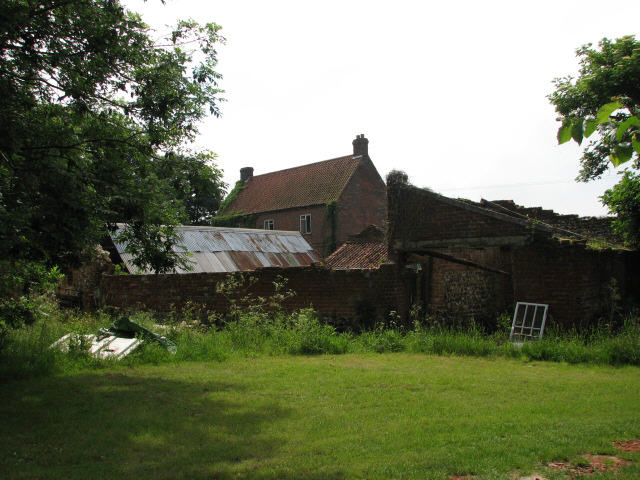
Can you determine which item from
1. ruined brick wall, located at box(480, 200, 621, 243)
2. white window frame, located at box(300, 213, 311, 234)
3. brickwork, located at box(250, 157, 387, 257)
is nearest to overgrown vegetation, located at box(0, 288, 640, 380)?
ruined brick wall, located at box(480, 200, 621, 243)

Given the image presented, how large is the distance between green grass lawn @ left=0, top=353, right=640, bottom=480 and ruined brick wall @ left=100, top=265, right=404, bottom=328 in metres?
4.07

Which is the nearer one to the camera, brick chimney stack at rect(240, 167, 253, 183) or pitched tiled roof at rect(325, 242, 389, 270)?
pitched tiled roof at rect(325, 242, 389, 270)

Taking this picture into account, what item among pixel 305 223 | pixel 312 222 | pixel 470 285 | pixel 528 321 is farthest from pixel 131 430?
pixel 305 223

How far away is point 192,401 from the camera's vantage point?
662cm

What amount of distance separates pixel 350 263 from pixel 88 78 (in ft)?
48.4

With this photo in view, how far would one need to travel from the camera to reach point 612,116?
2.88 metres

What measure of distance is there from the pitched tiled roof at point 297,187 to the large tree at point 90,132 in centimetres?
2906

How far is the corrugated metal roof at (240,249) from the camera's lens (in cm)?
2142

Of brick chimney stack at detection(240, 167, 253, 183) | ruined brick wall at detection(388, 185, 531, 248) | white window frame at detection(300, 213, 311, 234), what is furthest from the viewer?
brick chimney stack at detection(240, 167, 253, 183)

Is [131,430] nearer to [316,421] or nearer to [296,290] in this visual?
[316,421]

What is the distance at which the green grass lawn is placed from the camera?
425 cm

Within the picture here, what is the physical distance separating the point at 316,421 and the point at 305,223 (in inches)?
1352

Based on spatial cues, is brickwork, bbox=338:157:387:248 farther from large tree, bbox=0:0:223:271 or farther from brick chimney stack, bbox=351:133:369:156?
large tree, bbox=0:0:223:271

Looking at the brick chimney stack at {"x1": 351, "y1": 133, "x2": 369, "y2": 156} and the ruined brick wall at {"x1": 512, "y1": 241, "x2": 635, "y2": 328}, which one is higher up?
the brick chimney stack at {"x1": 351, "y1": 133, "x2": 369, "y2": 156}
